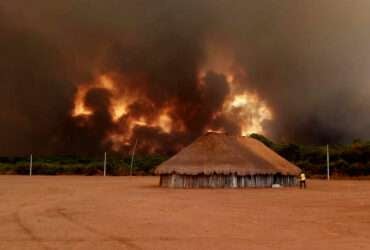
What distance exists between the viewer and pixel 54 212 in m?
16.1

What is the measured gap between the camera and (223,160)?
34.2 m

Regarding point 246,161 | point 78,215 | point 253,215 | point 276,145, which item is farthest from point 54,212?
point 276,145

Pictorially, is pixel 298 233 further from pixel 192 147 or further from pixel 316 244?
pixel 192 147

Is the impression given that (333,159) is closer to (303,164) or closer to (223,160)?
(303,164)

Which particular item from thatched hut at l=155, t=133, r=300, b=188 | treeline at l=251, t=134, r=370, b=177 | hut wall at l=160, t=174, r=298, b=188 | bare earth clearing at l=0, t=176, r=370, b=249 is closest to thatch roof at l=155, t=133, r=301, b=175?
thatched hut at l=155, t=133, r=300, b=188

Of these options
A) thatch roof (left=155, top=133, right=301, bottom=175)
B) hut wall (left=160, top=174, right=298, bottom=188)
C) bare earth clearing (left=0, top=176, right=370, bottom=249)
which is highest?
thatch roof (left=155, top=133, right=301, bottom=175)

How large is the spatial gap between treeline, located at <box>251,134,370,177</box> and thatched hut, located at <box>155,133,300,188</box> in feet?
77.6

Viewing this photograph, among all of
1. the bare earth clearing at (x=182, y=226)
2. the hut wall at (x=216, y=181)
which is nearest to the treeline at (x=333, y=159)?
the hut wall at (x=216, y=181)

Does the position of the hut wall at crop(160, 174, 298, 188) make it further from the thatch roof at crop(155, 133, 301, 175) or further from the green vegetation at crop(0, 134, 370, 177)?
the green vegetation at crop(0, 134, 370, 177)

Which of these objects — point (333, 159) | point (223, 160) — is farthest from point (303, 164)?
point (223, 160)

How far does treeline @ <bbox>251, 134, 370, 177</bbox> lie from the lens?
189ft

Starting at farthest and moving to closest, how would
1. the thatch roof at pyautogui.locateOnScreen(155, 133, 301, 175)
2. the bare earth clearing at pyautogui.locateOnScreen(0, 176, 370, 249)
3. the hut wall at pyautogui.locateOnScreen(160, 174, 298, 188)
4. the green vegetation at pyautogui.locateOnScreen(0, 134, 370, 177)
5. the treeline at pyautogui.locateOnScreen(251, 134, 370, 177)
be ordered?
1. the green vegetation at pyautogui.locateOnScreen(0, 134, 370, 177)
2. the treeline at pyautogui.locateOnScreen(251, 134, 370, 177)
3. the hut wall at pyautogui.locateOnScreen(160, 174, 298, 188)
4. the thatch roof at pyautogui.locateOnScreen(155, 133, 301, 175)
5. the bare earth clearing at pyautogui.locateOnScreen(0, 176, 370, 249)

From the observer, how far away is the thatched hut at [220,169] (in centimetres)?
3356

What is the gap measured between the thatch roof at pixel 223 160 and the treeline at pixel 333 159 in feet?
74.5
